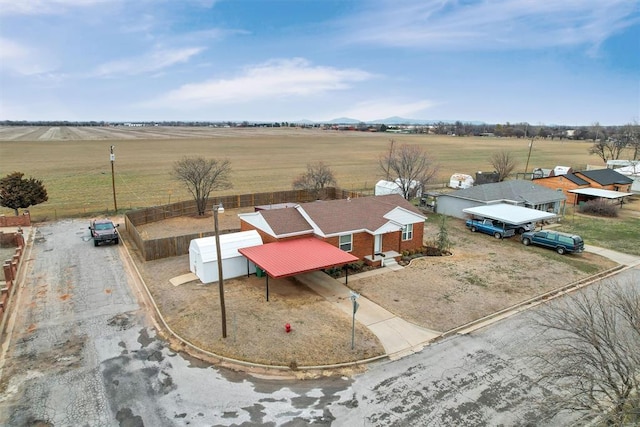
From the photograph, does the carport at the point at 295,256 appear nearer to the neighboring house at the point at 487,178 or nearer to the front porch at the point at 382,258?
the front porch at the point at 382,258

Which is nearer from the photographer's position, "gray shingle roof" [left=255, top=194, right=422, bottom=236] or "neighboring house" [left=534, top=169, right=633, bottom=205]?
"gray shingle roof" [left=255, top=194, right=422, bottom=236]

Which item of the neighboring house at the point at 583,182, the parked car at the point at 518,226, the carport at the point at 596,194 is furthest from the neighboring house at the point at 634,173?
the parked car at the point at 518,226

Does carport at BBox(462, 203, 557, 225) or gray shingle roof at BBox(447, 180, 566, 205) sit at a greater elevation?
gray shingle roof at BBox(447, 180, 566, 205)

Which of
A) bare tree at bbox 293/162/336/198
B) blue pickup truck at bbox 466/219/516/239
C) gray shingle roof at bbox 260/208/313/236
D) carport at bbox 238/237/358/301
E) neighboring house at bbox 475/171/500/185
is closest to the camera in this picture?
carport at bbox 238/237/358/301

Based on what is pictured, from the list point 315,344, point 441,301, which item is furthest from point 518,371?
point 315,344

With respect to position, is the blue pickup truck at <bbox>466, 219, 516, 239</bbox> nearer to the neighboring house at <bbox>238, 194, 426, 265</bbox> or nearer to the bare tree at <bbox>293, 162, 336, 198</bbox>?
the neighboring house at <bbox>238, 194, 426, 265</bbox>

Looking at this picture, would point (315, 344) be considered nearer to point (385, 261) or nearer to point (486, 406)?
point (486, 406)

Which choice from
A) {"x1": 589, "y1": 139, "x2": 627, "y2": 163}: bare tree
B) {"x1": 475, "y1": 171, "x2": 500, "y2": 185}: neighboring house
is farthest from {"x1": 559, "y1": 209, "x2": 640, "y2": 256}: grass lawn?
{"x1": 589, "y1": 139, "x2": 627, "y2": 163}: bare tree
